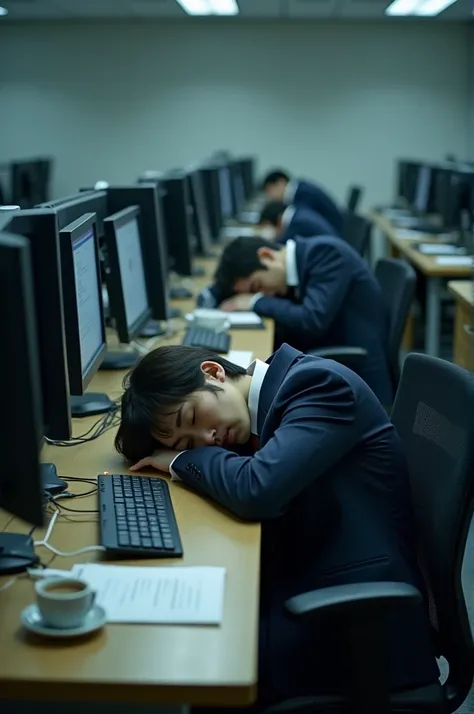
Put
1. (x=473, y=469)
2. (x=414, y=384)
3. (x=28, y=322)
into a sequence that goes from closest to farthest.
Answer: (x=28, y=322), (x=473, y=469), (x=414, y=384)

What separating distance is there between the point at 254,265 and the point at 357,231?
6.88 feet

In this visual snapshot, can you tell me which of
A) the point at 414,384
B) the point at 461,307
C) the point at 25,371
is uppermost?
the point at 25,371

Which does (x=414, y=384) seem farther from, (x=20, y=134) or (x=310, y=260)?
(x=20, y=134)

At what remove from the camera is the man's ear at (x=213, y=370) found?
5.91ft

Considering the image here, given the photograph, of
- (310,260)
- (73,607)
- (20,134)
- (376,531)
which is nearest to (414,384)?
(376,531)

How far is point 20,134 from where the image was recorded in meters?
10.2

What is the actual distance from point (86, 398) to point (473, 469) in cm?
114

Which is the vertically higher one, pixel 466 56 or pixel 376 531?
pixel 466 56

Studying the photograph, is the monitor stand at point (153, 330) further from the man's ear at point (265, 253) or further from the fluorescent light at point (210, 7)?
the fluorescent light at point (210, 7)

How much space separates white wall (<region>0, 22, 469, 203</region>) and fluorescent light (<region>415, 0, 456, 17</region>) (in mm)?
574

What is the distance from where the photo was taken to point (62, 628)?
4.01 ft

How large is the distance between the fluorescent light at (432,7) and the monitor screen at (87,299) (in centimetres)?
699

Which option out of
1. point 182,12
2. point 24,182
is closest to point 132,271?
point 24,182

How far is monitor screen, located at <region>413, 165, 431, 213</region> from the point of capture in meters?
7.57
